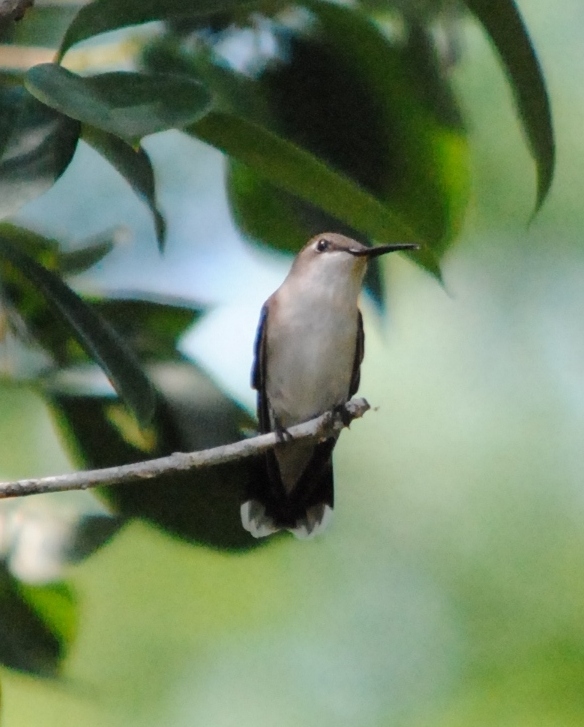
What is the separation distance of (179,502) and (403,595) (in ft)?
8.61

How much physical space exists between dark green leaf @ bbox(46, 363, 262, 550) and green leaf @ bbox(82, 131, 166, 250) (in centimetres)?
48

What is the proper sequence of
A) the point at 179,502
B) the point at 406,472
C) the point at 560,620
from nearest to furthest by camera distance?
1. the point at 179,502
2. the point at 560,620
3. the point at 406,472

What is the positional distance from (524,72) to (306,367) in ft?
2.32

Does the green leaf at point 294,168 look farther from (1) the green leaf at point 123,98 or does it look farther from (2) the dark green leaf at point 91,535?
(2) the dark green leaf at point 91,535

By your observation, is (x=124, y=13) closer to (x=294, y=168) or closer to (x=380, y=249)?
(x=294, y=168)

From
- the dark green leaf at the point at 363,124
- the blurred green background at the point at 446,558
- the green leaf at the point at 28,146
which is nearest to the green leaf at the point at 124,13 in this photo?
the green leaf at the point at 28,146

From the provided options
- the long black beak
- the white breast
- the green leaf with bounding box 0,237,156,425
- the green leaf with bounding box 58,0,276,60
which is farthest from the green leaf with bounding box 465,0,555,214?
the green leaf with bounding box 0,237,156,425

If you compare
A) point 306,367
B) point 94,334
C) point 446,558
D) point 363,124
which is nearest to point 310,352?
point 306,367

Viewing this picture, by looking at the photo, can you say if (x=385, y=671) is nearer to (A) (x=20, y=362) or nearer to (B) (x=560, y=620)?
(B) (x=560, y=620)

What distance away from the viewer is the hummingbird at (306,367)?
1.96m

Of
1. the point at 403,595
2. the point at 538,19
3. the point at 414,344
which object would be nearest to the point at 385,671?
Result: the point at 403,595

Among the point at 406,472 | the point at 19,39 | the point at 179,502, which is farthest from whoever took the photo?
the point at 406,472

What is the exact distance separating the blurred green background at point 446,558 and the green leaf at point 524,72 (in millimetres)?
1970

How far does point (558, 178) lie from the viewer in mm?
3943
